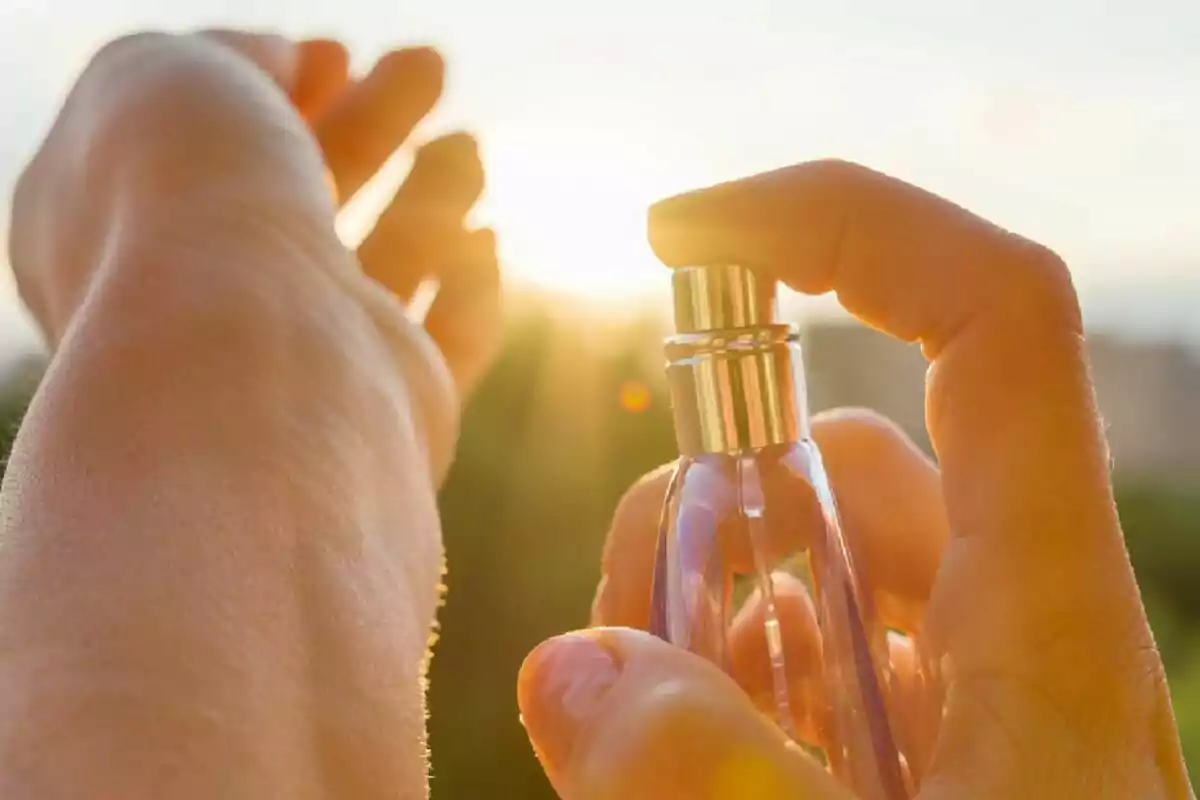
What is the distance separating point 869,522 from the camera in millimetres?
477

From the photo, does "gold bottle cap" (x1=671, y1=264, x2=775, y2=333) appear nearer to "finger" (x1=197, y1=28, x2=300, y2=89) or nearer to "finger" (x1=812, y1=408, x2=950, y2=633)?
"finger" (x1=812, y1=408, x2=950, y2=633)

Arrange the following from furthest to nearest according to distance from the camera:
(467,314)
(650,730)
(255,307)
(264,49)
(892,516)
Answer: (467,314)
(264,49)
(255,307)
(892,516)
(650,730)

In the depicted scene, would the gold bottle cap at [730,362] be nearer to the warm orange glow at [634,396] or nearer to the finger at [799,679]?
the finger at [799,679]

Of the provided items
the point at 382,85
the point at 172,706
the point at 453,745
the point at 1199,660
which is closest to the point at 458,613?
the point at 453,745

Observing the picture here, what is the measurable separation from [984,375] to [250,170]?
420 millimetres

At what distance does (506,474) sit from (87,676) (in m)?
0.56

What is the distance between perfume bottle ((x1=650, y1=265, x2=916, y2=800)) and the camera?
38cm

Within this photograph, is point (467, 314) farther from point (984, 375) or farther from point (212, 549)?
point (984, 375)

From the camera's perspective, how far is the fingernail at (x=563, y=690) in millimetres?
362

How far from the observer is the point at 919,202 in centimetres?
41

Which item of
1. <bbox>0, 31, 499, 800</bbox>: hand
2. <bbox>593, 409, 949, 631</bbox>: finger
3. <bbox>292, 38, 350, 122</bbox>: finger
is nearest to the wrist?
<bbox>0, 31, 499, 800</bbox>: hand

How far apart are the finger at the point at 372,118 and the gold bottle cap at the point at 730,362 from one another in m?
0.62

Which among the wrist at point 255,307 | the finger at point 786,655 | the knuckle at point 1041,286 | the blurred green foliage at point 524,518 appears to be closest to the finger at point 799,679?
the finger at point 786,655

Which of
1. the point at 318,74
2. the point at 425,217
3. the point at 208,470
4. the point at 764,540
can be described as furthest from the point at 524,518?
the point at 764,540
